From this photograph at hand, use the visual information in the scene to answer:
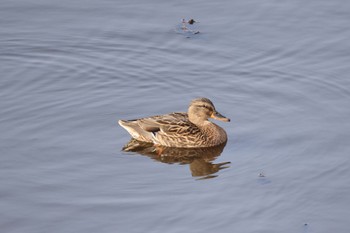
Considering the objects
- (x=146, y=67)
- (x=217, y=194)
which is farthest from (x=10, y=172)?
(x=146, y=67)

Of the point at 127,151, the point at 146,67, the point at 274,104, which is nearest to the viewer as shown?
the point at 127,151

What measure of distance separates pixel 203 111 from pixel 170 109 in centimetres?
73

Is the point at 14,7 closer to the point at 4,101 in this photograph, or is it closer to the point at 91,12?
the point at 91,12

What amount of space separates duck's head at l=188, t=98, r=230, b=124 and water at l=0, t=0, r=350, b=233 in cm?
31

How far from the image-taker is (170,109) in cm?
1556

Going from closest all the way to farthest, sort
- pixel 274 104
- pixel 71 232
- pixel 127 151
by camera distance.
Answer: pixel 71 232 < pixel 127 151 < pixel 274 104

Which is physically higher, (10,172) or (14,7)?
(14,7)

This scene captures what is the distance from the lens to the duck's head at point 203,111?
1491 cm

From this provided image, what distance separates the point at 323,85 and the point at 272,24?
262cm

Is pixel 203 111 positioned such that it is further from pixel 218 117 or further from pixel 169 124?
pixel 169 124

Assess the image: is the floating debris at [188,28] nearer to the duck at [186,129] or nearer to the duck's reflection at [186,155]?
the duck at [186,129]

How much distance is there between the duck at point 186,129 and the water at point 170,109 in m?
0.26

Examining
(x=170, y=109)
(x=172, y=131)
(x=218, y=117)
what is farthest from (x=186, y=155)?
(x=170, y=109)

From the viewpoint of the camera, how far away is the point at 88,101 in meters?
15.5
